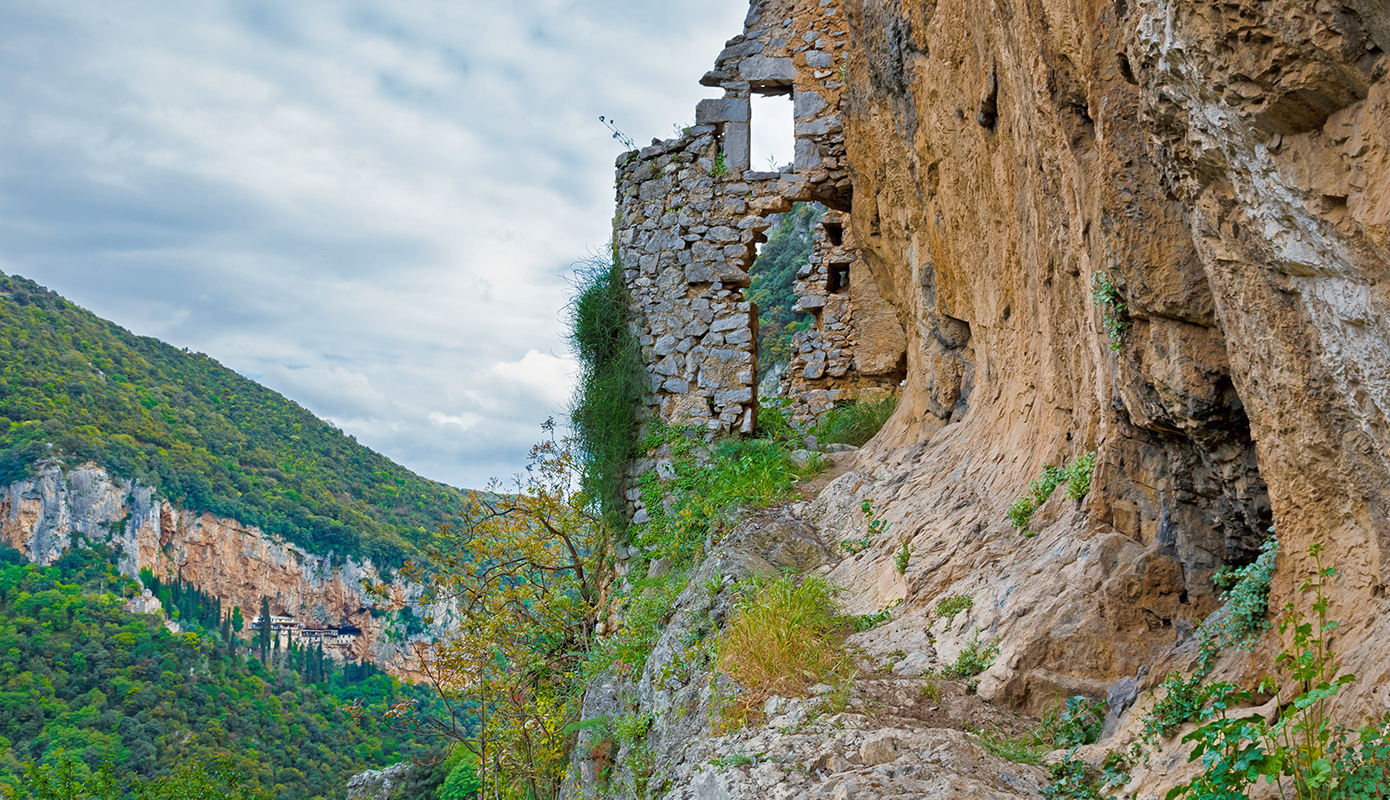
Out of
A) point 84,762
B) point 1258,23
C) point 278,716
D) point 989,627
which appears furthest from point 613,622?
point 278,716

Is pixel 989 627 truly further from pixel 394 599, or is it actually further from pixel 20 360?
pixel 20 360

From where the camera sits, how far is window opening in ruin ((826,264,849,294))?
1190 centimetres

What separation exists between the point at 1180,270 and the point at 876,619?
2150mm

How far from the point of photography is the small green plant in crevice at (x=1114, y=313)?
2.82 m

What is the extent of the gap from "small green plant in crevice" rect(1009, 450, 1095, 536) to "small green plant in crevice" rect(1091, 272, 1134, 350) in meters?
0.72

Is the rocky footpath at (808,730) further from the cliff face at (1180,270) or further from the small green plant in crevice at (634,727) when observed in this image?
the cliff face at (1180,270)

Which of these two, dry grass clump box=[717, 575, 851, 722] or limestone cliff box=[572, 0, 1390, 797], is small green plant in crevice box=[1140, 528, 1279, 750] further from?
dry grass clump box=[717, 575, 851, 722]

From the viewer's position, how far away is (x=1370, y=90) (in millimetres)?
1642

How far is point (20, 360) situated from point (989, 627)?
38995 millimetres

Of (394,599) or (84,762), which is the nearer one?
(394,599)

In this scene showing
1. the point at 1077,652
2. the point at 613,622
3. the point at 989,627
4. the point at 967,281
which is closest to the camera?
the point at 1077,652

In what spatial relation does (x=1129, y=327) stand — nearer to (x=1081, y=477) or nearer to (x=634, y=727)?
(x=1081, y=477)

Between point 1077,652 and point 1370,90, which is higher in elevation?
point 1370,90

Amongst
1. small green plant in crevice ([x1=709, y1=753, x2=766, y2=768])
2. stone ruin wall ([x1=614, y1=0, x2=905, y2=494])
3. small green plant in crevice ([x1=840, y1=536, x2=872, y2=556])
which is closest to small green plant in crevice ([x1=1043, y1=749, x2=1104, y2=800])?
small green plant in crevice ([x1=709, y1=753, x2=766, y2=768])
